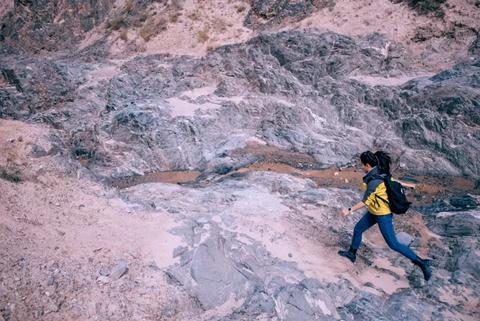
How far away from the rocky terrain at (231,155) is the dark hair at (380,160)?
1.71 metres

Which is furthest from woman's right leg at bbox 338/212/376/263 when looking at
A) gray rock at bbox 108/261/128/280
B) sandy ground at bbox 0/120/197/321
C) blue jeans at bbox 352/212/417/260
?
gray rock at bbox 108/261/128/280

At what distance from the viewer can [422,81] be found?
1431 cm

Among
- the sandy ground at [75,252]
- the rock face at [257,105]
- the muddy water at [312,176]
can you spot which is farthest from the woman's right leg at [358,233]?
the rock face at [257,105]

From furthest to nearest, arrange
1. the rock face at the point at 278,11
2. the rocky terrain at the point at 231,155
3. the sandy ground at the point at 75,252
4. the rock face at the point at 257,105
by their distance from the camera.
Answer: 1. the rock face at the point at 278,11
2. the rock face at the point at 257,105
3. the rocky terrain at the point at 231,155
4. the sandy ground at the point at 75,252

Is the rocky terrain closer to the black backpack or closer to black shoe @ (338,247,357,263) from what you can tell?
black shoe @ (338,247,357,263)

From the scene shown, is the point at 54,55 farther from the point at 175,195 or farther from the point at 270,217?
the point at 270,217

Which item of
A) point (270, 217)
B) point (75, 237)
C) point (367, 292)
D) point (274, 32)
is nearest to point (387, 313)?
point (367, 292)

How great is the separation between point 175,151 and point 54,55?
13.0 m

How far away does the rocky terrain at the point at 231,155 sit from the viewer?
15.9 feet

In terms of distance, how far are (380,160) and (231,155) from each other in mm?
7574

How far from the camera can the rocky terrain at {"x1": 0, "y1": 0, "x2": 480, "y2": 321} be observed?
484 centimetres

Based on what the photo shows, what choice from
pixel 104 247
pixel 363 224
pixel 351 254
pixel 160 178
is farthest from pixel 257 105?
pixel 104 247

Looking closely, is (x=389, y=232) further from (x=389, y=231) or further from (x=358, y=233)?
(x=358, y=233)

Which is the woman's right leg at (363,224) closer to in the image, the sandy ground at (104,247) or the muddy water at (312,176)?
the sandy ground at (104,247)
